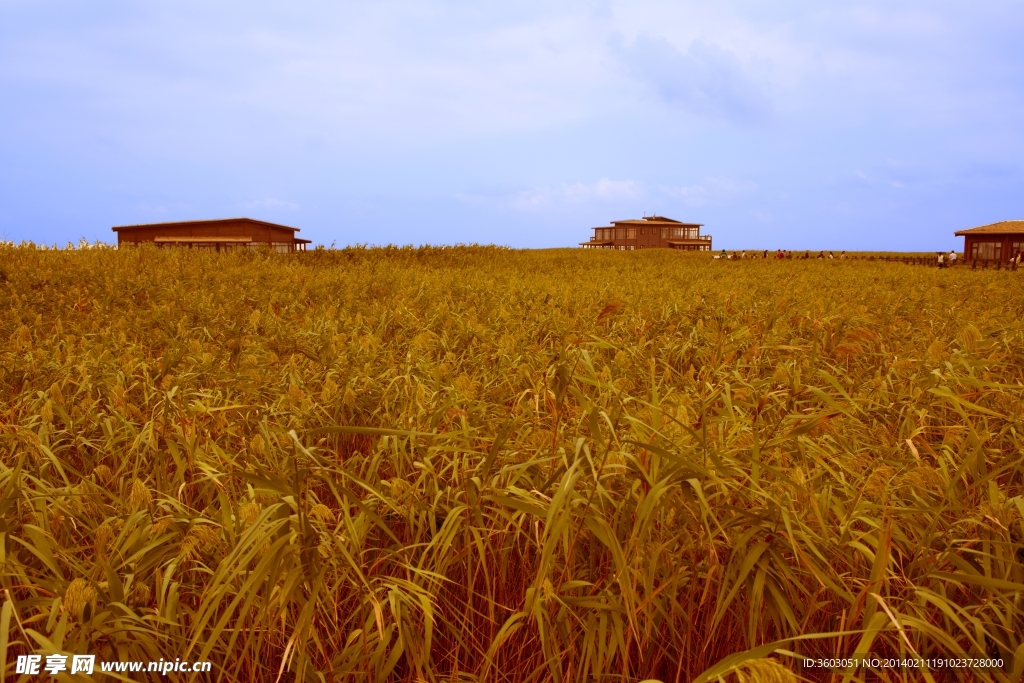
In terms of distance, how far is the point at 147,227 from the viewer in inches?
1323

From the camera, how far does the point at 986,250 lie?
31.9m

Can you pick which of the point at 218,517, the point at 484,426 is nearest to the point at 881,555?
the point at 484,426

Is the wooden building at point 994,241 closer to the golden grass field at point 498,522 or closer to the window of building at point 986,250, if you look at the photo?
the window of building at point 986,250

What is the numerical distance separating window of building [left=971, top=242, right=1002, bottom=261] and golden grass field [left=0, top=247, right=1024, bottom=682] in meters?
34.1

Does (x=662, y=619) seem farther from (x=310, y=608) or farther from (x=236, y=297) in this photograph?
(x=236, y=297)

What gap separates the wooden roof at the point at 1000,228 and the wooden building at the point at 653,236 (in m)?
31.1

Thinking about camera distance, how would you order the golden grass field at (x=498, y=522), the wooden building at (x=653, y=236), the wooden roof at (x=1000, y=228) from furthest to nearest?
the wooden building at (x=653, y=236) < the wooden roof at (x=1000, y=228) < the golden grass field at (x=498, y=522)

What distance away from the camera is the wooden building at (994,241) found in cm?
3055

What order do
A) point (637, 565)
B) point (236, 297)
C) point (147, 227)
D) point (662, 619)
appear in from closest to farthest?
point (637, 565)
point (662, 619)
point (236, 297)
point (147, 227)

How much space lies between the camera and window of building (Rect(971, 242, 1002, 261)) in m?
31.3

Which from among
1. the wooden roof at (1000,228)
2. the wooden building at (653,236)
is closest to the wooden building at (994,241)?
the wooden roof at (1000,228)

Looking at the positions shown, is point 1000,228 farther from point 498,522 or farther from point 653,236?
point 498,522

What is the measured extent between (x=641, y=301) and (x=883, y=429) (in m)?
4.42

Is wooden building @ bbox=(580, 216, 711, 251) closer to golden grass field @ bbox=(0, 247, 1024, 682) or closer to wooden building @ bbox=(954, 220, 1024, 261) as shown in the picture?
wooden building @ bbox=(954, 220, 1024, 261)
